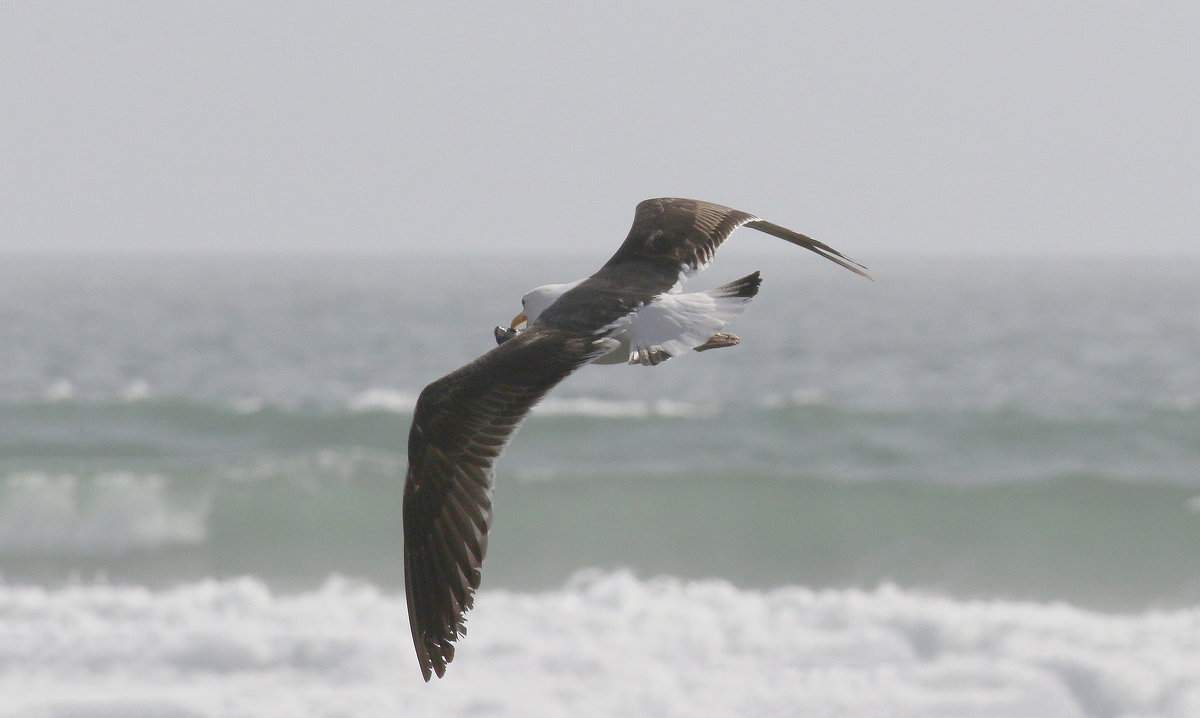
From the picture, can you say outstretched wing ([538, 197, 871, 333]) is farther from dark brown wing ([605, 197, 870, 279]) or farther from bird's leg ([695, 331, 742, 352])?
bird's leg ([695, 331, 742, 352])

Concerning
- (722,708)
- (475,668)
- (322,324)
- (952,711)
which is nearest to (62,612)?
(475,668)

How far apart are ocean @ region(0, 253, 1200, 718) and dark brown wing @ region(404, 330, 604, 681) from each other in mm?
4814

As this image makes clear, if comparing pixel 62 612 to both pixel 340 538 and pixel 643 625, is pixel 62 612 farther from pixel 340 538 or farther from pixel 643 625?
pixel 643 625

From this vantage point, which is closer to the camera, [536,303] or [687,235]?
[536,303]

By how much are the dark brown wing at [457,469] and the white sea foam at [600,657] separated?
482cm

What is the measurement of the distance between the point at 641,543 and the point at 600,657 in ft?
13.0

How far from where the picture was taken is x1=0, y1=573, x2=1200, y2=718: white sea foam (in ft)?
28.9

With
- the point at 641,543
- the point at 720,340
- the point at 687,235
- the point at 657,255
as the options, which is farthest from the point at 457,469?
the point at 641,543

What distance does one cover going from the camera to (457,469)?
161 inches

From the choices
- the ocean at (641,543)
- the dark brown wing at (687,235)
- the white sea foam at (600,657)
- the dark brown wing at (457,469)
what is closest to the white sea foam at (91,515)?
the ocean at (641,543)

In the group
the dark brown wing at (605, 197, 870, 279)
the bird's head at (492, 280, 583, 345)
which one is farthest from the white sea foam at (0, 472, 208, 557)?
the bird's head at (492, 280, 583, 345)

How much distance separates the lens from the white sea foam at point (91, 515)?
1331cm

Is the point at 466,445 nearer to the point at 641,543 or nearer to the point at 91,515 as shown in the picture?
the point at 641,543

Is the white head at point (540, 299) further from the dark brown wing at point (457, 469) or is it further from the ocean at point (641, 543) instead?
the ocean at point (641, 543)
